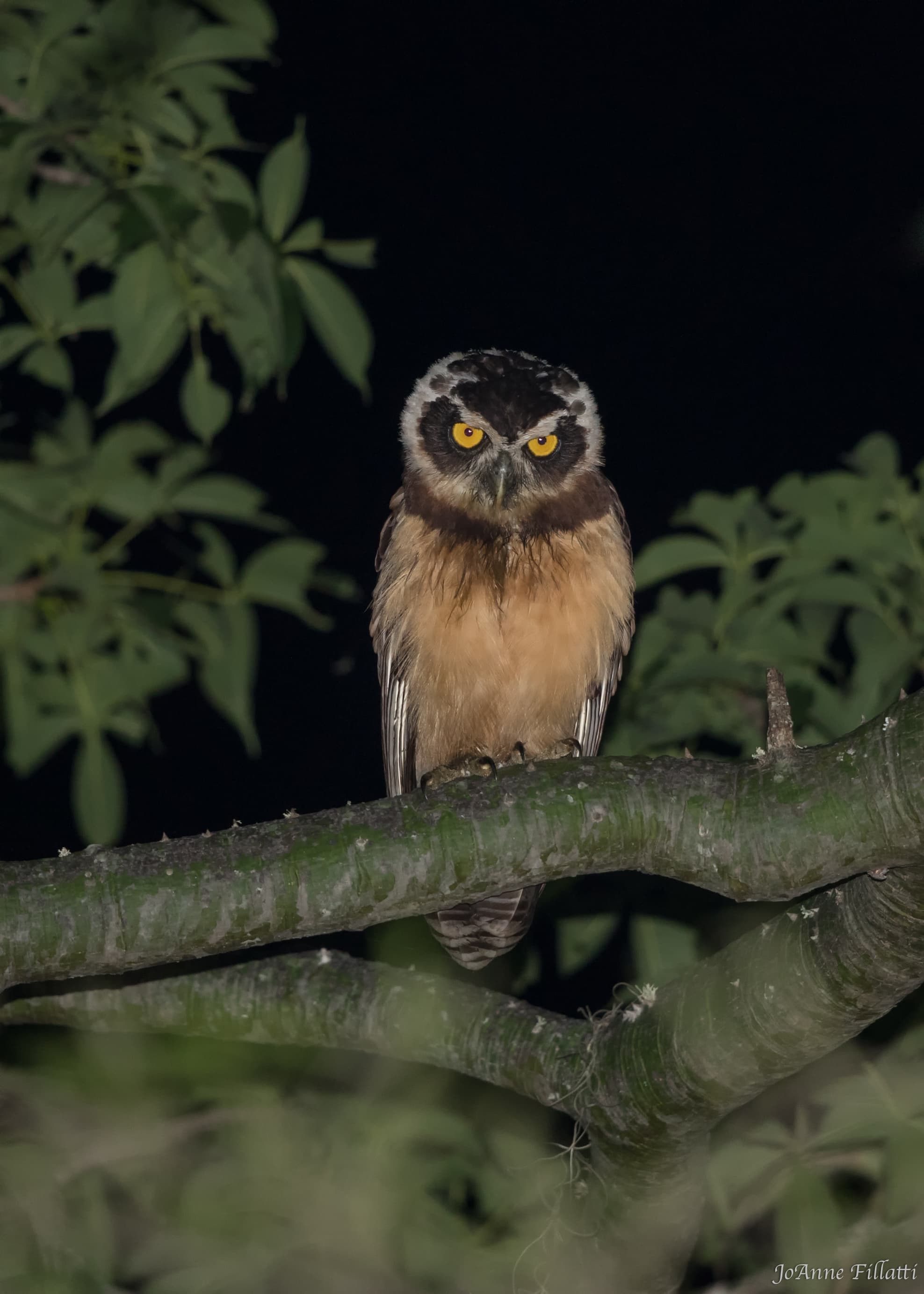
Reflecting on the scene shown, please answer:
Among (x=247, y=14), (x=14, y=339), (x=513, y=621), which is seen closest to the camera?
(x=247, y=14)

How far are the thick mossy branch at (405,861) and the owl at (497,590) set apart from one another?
98 cm

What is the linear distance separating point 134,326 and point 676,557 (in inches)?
40.4

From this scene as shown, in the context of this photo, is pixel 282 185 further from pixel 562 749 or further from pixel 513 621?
pixel 562 749

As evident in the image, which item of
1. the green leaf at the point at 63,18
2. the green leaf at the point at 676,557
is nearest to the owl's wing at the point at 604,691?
the green leaf at the point at 676,557

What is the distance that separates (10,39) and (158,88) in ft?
0.69

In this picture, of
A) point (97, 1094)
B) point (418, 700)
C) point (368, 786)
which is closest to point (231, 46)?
point (418, 700)

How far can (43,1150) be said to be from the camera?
2.01 meters

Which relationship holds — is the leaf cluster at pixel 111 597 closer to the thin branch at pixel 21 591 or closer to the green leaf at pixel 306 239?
the thin branch at pixel 21 591

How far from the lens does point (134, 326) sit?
1.73m

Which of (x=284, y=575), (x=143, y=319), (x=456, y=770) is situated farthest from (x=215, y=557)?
(x=456, y=770)

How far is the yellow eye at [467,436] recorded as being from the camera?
290 centimetres

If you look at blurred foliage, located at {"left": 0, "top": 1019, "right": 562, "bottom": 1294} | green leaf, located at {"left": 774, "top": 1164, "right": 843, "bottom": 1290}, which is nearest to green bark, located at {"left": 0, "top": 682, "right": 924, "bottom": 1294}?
green leaf, located at {"left": 774, "top": 1164, "right": 843, "bottom": 1290}

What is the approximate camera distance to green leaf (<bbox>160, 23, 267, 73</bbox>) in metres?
1.78
